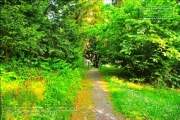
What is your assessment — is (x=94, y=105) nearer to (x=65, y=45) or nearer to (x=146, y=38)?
(x=65, y=45)

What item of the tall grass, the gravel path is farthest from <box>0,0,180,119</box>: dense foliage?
the gravel path

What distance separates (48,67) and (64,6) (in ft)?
13.0

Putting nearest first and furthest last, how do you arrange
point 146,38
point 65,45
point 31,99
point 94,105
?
A: 1. point 31,99
2. point 94,105
3. point 65,45
4. point 146,38

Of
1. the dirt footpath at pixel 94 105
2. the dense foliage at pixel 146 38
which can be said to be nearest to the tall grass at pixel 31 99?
the dirt footpath at pixel 94 105

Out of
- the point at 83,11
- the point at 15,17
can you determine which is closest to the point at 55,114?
the point at 15,17

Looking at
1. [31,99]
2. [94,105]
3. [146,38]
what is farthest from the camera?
[146,38]

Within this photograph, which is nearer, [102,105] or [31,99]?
[31,99]

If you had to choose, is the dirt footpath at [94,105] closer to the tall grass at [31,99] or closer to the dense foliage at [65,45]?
the tall grass at [31,99]

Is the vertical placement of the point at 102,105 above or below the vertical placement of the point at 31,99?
below

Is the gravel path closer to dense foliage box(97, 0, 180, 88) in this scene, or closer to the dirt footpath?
the dirt footpath

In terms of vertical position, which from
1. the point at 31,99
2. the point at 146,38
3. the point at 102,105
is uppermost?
the point at 146,38

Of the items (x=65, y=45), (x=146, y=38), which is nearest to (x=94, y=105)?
(x=65, y=45)

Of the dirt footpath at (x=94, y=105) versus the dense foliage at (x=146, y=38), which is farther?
the dense foliage at (x=146, y=38)

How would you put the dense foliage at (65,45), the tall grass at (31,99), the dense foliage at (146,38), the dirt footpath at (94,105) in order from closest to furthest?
the tall grass at (31,99), the dense foliage at (65,45), the dirt footpath at (94,105), the dense foliage at (146,38)
